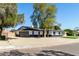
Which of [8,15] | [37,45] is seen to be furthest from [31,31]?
[37,45]

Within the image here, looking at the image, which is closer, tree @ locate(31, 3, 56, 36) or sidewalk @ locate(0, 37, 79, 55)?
sidewalk @ locate(0, 37, 79, 55)

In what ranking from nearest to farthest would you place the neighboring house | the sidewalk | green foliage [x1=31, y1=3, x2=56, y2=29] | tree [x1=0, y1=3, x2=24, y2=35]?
the sidewalk
green foliage [x1=31, y1=3, x2=56, y2=29]
tree [x1=0, y1=3, x2=24, y2=35]
the neighboring house

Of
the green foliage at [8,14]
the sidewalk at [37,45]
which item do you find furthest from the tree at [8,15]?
the sidewalk at [37,45]

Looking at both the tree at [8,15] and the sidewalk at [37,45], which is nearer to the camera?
the sidewalk at [37,45]

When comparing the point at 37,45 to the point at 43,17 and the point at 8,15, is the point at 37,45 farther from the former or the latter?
the point at 8,15

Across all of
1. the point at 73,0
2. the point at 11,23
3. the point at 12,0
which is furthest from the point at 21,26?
the point at 73,0

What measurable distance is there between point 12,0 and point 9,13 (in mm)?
7508

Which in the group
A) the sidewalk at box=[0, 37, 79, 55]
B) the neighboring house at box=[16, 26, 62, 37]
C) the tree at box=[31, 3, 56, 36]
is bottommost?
the sidewalk at box=[0, 37, 79, 55]

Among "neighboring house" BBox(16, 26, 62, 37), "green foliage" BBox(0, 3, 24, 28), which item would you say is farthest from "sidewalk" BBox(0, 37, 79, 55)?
"green foliage" BBox(0, 3, 24, 28)

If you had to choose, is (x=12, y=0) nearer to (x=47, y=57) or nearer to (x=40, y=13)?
(x=47, y=57)

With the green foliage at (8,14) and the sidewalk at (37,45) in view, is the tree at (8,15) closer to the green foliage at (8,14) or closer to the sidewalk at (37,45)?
the green foliage at (8,14)

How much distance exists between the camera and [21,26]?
20578 millimetres

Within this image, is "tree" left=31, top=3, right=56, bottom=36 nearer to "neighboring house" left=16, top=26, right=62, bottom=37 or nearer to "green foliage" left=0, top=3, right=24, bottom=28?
"neighboring house" left=16, top=26, right=62, bottom=37

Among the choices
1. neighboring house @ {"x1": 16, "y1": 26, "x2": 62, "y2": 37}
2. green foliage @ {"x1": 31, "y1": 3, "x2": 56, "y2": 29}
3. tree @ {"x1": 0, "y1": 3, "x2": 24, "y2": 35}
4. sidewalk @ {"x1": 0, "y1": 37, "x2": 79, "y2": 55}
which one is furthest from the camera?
neighboring house @ {"x1": 16, "y1": 26, "x2": 62, "y2": 37}
